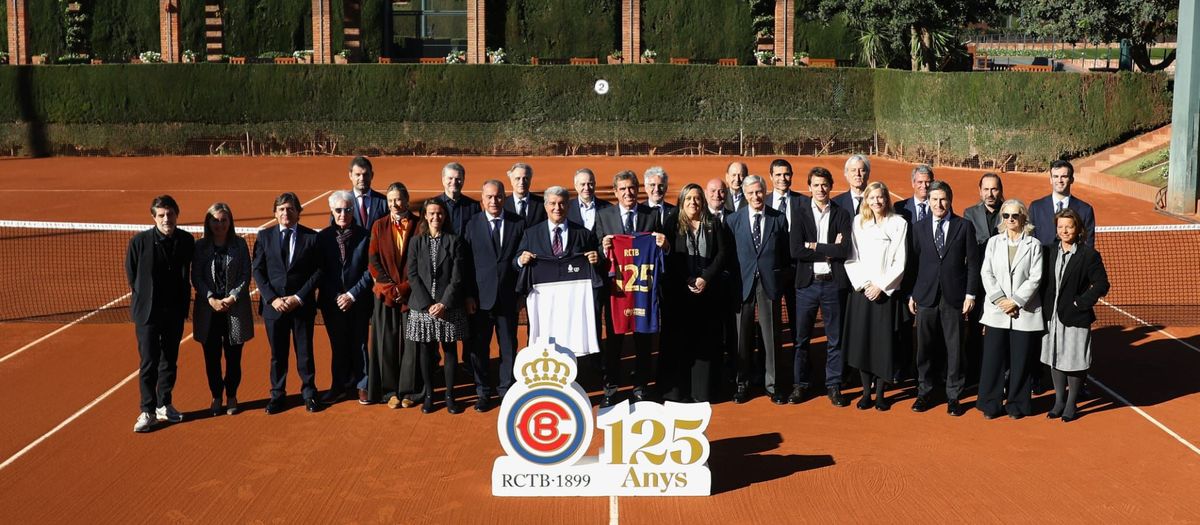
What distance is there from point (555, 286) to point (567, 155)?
3072cm

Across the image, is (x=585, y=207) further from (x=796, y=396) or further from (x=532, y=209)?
(x=796, y=396)

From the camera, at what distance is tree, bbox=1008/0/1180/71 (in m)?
31.2

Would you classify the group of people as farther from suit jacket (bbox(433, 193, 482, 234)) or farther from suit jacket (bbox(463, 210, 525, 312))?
suit jacket (bbox(433, 193, 482, 234))

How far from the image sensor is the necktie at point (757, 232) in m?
10.8

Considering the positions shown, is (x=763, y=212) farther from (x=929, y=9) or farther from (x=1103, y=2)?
(x=929, y=9)

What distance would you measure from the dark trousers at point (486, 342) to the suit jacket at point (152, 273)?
251cm

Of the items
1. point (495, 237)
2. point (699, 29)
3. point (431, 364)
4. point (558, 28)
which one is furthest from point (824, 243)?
point (558, 28)

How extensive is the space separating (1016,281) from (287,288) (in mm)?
6297

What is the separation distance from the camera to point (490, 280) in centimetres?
1065

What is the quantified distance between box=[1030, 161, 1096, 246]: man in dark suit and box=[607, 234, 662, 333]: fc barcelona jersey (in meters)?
3.53

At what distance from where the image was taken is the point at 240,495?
338 inches

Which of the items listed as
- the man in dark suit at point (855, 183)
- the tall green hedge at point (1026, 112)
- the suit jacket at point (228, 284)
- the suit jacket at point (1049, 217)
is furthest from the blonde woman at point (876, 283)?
the tall green hedge at point (1026, 112)

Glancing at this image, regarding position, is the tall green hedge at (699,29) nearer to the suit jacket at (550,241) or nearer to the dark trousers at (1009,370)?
the suit jacket at (550,241)

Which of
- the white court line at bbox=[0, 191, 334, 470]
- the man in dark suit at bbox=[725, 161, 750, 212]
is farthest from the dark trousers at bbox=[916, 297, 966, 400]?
the white court line at bbox=[0, 191, 334, 470]
